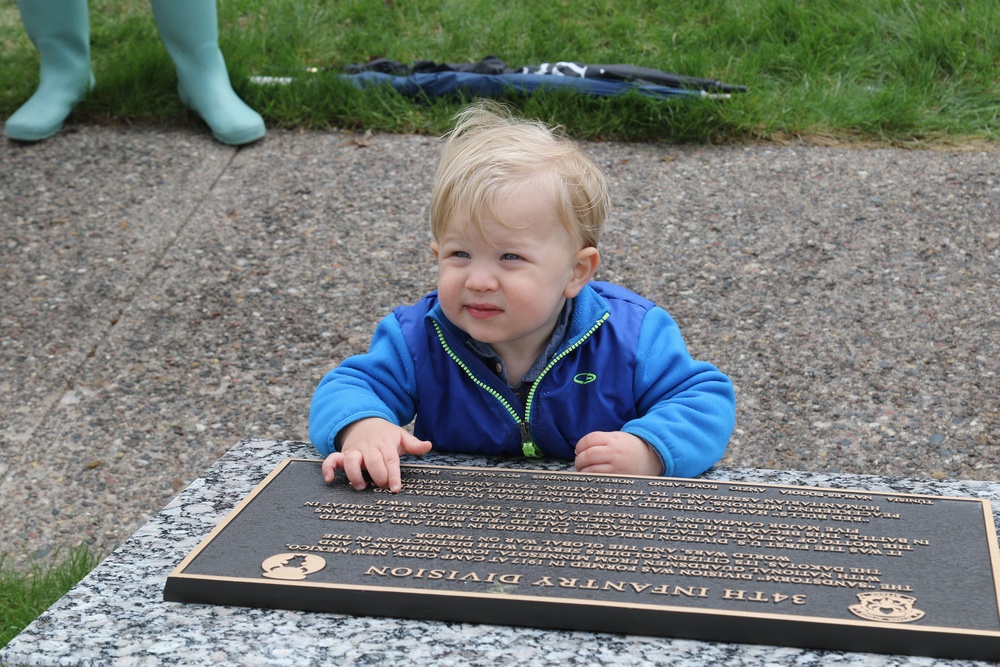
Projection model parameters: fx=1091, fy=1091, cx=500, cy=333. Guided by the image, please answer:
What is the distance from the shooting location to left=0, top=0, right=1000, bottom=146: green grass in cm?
469

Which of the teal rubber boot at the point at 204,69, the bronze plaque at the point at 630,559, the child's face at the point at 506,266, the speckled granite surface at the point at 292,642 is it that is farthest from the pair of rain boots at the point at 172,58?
the speckled granite surface at the point at 292,642

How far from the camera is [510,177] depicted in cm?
216

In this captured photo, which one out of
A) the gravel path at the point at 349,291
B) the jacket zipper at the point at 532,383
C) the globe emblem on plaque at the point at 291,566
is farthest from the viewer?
the gravel path at the point at 349,291

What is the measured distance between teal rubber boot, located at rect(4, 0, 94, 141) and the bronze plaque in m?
3.32

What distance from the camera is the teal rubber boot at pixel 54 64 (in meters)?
4.77

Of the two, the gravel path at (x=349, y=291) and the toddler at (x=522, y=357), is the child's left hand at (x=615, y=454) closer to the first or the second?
the toddler at (x=522, y=357)

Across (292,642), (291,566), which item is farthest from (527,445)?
(292,642)

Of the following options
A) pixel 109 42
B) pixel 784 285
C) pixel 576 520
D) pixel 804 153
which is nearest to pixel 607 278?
pixel 784 285

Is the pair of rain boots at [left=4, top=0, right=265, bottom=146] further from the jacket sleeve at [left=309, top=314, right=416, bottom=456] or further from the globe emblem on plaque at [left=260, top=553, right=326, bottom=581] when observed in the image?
the globe emblem on plaque at [left=260, top=553, right=326, bottom=581]

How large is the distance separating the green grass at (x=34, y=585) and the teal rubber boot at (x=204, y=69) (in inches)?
96.7

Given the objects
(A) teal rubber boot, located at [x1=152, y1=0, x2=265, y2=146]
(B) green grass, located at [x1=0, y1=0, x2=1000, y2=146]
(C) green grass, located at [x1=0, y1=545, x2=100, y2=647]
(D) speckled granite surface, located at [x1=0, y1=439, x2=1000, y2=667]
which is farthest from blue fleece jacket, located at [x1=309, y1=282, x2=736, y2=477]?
(A) teal rubber boot, located at [x1=152, y1=0, x2=265, y2=146]

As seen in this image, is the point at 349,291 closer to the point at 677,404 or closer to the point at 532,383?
the point at 532,383

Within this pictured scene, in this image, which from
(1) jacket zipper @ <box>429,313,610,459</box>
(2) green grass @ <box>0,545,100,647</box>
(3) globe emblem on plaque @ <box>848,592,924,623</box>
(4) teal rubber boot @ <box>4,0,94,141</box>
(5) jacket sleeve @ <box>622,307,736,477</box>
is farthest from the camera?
(4) teal rubber boot @ <box>4,0,94,141</box>

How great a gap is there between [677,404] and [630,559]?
21.2 inches
